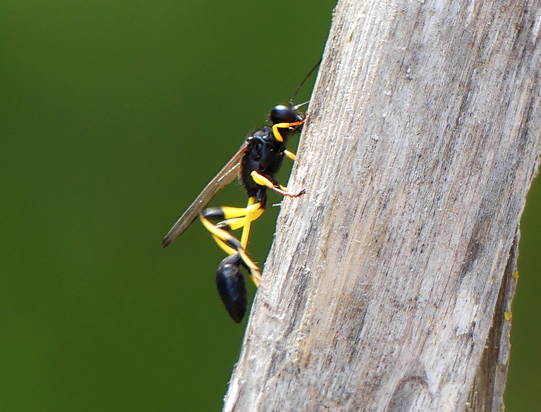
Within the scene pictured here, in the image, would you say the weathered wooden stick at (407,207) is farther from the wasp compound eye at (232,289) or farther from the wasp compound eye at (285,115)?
the wasp compound eye at (232,289)

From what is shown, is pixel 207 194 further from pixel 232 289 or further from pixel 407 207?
pixel 407 207

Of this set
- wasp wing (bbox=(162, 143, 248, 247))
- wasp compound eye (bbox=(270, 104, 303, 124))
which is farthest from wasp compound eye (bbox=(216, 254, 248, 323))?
wasp compound eye (bbox=(270, 104, 303, 124))

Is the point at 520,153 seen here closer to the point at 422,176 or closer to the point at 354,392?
the point at 422,176

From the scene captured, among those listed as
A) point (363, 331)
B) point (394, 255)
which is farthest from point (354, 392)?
point (394, 255)

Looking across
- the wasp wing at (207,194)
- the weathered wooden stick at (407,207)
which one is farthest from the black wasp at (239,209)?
the weathered wooden stick at (407,207)

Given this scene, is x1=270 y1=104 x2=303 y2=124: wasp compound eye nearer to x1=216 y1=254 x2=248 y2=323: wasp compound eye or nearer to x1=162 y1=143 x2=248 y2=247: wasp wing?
x1=162 y1=143 x2=248 y2=247: wasp wing

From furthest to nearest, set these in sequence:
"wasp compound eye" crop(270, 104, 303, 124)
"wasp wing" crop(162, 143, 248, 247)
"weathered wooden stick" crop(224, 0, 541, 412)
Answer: "wasp wing" crop(162, 143, 248, 247)
"wasp compound eye" crop(270, 104, 303, 124)
"weathered wooden stick" crop(224, 0, 541, 412)
